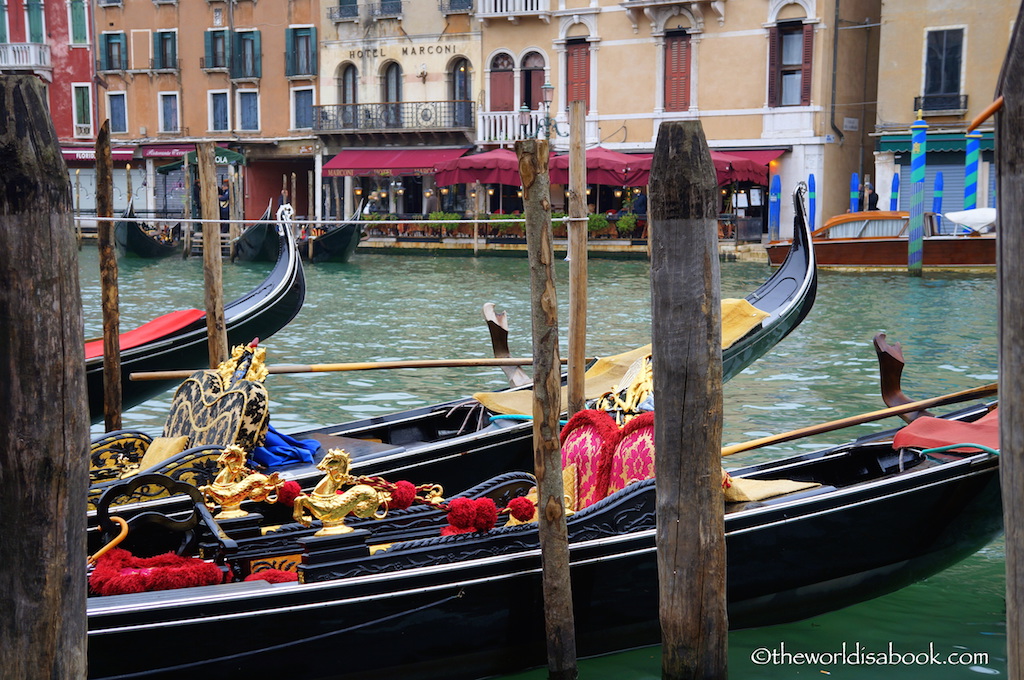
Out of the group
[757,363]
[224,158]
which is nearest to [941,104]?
[757,363]

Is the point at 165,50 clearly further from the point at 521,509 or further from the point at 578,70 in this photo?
the point at 521,509

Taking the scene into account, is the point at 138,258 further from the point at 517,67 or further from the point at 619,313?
the point at 619,313

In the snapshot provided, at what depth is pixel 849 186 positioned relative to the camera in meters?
16.2

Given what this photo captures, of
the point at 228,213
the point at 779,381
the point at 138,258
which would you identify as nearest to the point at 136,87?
the point at 228,213

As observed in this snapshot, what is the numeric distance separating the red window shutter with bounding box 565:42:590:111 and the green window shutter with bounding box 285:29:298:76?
4.75 meters

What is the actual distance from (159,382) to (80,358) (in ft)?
12.1

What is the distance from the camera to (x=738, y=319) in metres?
4.75

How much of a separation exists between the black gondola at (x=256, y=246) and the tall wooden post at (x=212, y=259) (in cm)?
1132

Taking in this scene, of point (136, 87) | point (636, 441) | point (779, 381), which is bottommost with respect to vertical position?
point (779, 381)

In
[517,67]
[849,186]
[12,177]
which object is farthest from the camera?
[517,67]

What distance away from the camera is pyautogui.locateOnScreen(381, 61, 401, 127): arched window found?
59.9 feet

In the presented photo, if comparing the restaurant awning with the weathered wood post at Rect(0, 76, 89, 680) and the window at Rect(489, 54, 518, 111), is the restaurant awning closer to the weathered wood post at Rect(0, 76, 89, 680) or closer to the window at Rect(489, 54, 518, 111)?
the window at Rect(489, 54, 518, 111)

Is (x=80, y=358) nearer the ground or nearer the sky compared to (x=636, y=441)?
nearer the sky

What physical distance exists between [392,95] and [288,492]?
16.2m
